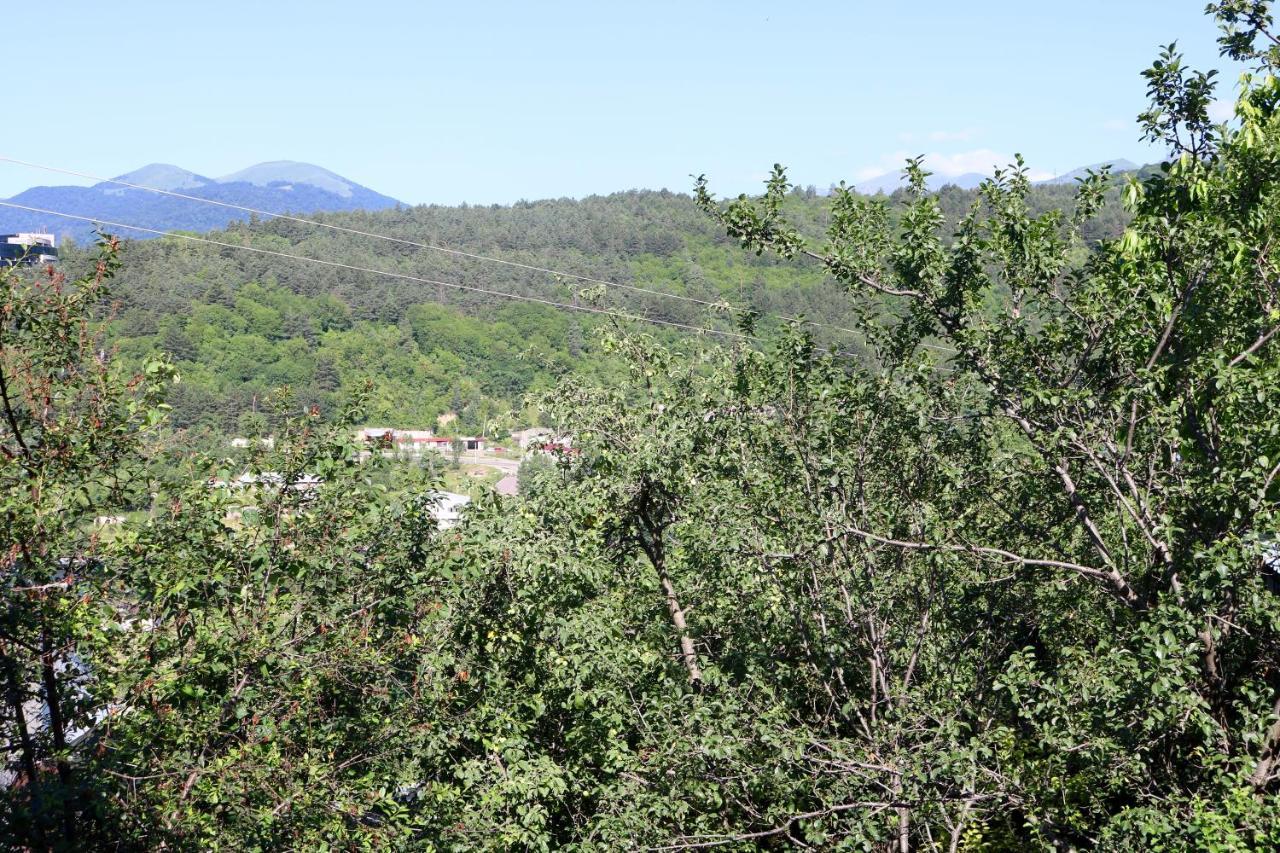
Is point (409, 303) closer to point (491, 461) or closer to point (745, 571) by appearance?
point (491, 461)

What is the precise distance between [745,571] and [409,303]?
272ft

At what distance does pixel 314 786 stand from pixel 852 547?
390 cm

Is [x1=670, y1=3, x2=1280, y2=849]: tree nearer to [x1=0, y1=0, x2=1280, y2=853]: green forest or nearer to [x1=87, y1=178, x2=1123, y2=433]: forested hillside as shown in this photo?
[x1=0, y1=0, x2=1280, y2=853]: green forest

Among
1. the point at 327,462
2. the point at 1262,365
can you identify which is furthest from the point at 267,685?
the point at 1262,365

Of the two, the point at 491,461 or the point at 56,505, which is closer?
the point at 56,505

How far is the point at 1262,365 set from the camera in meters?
6.43

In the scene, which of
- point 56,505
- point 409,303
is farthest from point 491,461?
point 56,505

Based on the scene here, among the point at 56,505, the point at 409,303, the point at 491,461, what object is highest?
the point at 56,505

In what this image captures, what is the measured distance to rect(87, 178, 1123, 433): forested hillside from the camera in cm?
6694

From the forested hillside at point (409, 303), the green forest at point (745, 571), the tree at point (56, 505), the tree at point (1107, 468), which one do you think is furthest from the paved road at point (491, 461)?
the tree at point (56, 505)

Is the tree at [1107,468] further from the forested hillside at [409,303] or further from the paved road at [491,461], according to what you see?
the paved road at [491,461]

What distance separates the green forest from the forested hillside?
151 feet

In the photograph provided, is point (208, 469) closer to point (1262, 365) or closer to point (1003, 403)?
point (1003, 403)

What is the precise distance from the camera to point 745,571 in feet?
25.4
